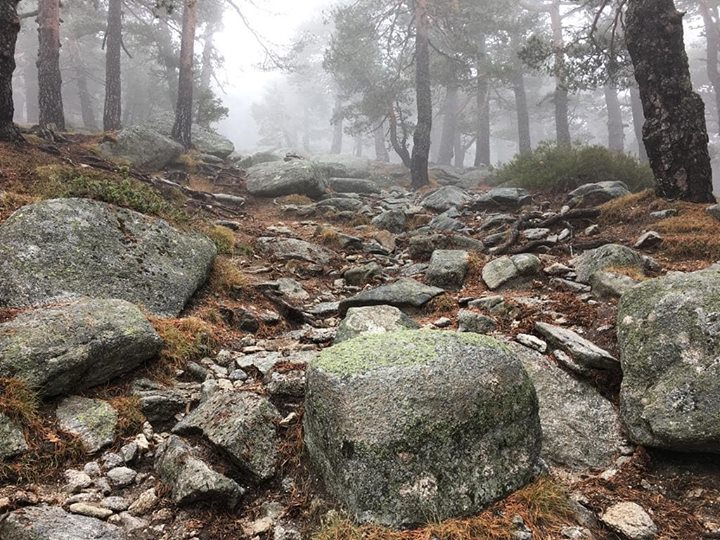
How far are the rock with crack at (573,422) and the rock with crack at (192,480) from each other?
2030mm

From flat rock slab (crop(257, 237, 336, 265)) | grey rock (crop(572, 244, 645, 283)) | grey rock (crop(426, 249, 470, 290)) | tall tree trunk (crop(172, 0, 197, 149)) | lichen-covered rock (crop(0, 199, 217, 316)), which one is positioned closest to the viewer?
lichen-covered rock (crop(0, 199, 217, 316))

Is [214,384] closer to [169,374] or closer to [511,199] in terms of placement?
[169,374]

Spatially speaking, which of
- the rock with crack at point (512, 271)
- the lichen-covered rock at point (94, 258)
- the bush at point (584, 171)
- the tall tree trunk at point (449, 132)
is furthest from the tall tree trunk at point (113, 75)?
the tall tree trunk at point (449, 132)

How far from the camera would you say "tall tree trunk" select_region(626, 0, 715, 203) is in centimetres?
827

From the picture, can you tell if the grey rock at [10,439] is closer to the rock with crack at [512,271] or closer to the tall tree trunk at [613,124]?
the rock with crack at [512,271]

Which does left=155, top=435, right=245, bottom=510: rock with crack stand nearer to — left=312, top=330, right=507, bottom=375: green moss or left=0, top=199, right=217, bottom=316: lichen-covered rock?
left=312, top=330, right=507, bottom=375: green moss

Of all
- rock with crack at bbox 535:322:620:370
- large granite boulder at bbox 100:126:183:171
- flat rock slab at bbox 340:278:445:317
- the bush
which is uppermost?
large granite boulder at bbox 100:126:183:171

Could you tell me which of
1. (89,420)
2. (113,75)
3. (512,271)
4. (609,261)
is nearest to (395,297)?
(512,271)

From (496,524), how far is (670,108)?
8.94 metres

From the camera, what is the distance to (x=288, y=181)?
13.1m

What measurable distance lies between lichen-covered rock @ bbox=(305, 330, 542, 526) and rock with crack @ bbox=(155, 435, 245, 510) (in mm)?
530

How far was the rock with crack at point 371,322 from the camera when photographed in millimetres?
4531

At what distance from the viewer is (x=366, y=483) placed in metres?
2.47

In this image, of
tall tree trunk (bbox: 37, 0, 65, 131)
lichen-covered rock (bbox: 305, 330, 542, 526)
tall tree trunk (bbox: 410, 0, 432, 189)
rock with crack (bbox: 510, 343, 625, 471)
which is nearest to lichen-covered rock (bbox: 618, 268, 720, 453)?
rock with crack (bbox: 510, 343, 625, 471)
